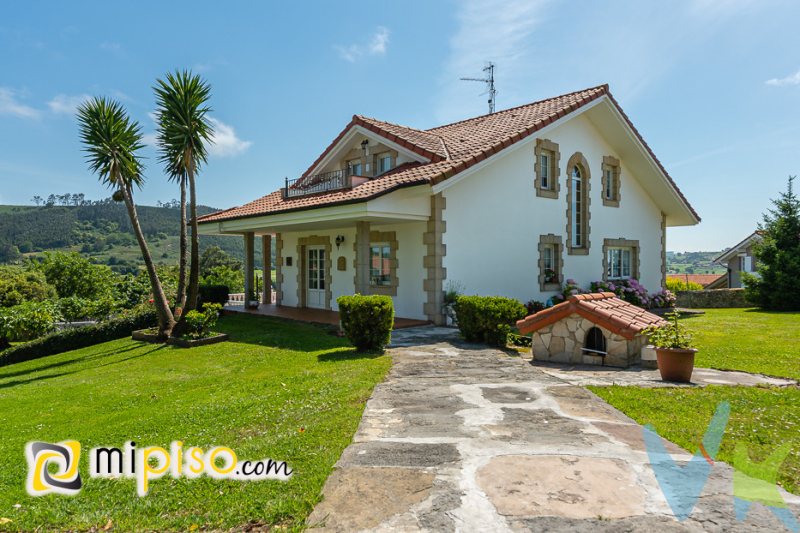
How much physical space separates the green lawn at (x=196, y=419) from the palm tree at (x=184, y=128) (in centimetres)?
357

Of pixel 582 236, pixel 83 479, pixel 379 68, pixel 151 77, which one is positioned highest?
pixel 379 68

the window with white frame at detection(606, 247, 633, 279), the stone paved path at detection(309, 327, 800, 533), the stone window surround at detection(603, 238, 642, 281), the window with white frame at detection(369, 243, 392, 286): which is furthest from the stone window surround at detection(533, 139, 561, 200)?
the stone paved path at detection(309, 327, 800, 533)

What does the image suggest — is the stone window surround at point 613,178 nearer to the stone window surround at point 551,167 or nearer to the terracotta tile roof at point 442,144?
the terracotta tile roof at point 442,144

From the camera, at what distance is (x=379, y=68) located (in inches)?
564

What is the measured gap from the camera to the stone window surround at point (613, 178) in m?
18.5

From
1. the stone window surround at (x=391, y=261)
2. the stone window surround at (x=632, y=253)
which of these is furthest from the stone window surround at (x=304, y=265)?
the stone window surround at (x=632, y=253)

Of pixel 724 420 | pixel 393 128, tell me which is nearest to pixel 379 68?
pixel 393 128

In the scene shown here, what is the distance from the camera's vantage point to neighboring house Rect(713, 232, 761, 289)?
35625 mm

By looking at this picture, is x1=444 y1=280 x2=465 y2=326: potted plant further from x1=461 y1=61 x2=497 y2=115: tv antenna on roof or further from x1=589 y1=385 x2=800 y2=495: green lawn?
x1=461 y1=61 x2=497 y2=115: tv antenna on roof

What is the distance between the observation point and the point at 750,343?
10.8 meters

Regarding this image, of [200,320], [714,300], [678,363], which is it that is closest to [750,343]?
[678,363]

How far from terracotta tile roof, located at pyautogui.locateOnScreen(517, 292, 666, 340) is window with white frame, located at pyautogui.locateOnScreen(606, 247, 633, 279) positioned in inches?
393

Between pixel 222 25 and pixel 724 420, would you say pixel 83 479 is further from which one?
pixel 222 25

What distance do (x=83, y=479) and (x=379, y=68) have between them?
12825 millimetres
